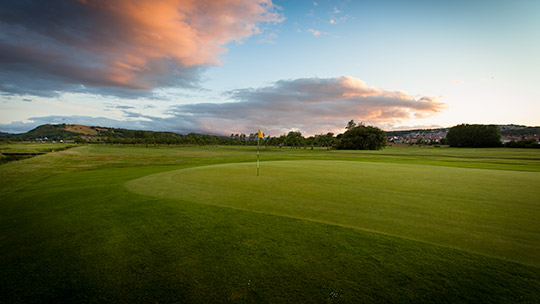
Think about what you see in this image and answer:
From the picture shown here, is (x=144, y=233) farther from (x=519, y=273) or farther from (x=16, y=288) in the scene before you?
(x=519, y=273)

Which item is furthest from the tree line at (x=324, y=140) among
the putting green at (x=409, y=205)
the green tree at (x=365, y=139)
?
the putting green at (x=409, y=205)

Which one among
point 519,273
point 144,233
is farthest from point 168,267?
point 519,273

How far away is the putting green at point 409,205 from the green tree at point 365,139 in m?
89.8

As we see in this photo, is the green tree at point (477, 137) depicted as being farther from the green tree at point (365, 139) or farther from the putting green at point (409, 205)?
the putting green at point (409, 205)

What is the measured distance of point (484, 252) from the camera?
4648 mm

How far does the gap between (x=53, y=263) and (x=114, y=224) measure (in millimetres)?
1995

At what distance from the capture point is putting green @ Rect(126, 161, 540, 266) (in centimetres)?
536

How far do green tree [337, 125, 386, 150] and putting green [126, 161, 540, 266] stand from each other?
89.8 metres

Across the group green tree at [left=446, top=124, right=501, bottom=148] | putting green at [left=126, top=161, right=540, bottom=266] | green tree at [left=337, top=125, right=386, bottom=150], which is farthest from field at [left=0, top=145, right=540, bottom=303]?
green tree at [left=446, top=124, right=501, bottom=148]

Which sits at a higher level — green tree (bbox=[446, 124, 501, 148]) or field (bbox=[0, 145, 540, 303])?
green tree (bbox=[446, 124, 501, 148])

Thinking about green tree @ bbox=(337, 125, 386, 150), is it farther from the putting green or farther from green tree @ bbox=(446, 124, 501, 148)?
the putting green

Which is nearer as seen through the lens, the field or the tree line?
the field

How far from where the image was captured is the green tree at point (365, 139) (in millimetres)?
96000

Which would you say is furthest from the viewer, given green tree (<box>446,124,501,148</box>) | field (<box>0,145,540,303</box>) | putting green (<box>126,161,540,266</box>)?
green tree (<box>446,124,501,148</box>)
